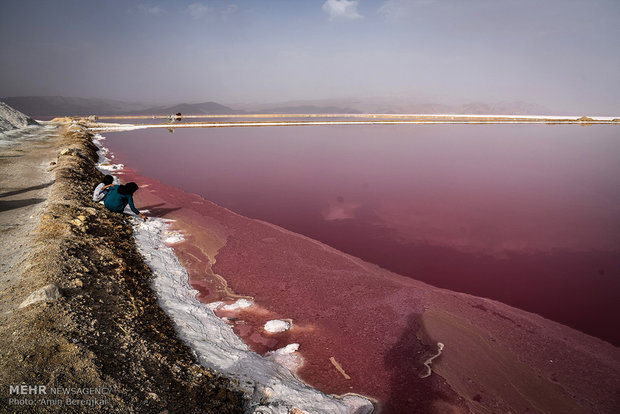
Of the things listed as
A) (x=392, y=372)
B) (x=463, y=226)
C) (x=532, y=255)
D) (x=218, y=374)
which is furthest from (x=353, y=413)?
(x=463, y=226)

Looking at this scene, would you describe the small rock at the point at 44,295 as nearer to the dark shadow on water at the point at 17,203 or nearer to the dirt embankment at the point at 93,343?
the dirt embankment at the point at 93,343

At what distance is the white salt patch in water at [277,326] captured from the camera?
188 inches

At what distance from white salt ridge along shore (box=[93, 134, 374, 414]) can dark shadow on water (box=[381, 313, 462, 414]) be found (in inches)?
14.2

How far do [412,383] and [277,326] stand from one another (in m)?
1.94

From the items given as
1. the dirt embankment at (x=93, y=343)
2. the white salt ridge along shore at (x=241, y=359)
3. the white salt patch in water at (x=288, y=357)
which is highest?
the dirt embankment at (x=93, y=343)

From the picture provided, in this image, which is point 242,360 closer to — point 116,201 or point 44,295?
point 44,295

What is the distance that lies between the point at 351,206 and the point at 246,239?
3.64m

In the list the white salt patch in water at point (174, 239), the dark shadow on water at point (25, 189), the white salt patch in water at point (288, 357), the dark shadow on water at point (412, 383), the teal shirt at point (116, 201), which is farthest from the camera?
the dark shadow on water at point (25, 189)

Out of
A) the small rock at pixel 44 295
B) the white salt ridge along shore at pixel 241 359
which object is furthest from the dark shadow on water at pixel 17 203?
the small rock at pixel 44 295

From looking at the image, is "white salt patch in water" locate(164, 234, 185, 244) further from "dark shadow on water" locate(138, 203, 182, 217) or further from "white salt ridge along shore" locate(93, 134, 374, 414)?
"dark shadow on water" locate(138, 203, 182, 217)

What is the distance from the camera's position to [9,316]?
365 centimetres

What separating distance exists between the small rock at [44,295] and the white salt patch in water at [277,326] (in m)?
2.65

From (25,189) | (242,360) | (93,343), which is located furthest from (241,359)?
(25,189)

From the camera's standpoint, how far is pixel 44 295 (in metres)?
3.92
